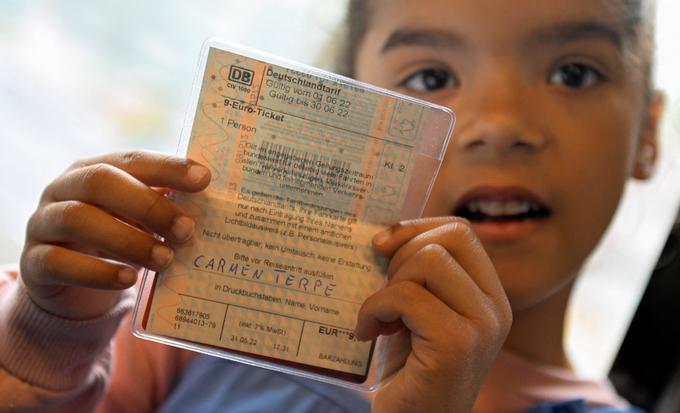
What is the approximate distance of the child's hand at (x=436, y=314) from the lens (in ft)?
2.09

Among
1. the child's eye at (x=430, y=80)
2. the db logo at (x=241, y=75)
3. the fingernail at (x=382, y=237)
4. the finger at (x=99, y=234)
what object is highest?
the child's eye at (x=430, y=80)

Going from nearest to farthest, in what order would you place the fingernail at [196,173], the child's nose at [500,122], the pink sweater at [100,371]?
the fingernail at [196,173], the pink sweater at [100,371], the child's nose at [500,122]

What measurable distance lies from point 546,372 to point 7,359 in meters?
0.73

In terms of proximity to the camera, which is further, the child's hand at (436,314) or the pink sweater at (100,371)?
the pink sweater at (100,371)

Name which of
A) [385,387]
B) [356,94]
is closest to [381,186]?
[356,94]

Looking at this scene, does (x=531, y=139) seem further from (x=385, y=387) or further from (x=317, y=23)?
(x=317, y=23)

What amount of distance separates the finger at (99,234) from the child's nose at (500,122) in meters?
0.43

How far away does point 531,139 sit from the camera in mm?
863

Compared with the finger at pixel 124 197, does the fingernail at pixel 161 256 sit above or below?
below

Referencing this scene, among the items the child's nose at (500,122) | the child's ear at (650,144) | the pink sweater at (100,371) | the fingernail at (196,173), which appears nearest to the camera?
the fingernail at (196,173)

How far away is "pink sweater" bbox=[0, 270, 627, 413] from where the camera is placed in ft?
2.44

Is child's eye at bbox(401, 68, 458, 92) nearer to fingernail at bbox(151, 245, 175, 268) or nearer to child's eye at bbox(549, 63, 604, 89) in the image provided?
child's eye at bbox(549, 63, 604, 89)

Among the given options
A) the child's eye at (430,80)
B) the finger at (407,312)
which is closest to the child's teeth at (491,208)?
the child's eye at (430,80)

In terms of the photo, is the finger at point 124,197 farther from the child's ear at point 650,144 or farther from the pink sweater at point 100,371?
the child's ear at point 650,144
